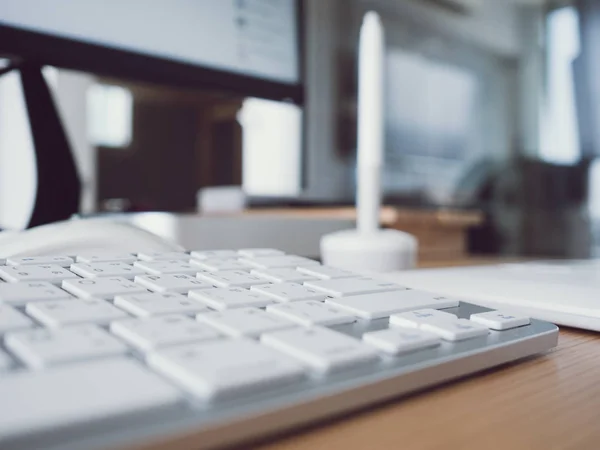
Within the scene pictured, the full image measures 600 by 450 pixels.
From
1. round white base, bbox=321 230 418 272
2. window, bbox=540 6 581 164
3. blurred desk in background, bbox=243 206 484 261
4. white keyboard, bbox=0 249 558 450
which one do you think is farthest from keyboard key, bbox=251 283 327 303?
window, bbox=540 6 581 164

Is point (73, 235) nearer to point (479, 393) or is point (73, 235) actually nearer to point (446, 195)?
point (479, 393)

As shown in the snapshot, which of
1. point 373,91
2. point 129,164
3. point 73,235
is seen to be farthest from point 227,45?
point 129,164

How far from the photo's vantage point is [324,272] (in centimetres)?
27

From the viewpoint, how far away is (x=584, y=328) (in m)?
0.25

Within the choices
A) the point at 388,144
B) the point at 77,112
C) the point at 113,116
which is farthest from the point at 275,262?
the point at 113,116

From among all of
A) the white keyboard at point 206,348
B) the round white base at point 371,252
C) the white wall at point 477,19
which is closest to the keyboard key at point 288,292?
Result: the white keyboard at point 206,348

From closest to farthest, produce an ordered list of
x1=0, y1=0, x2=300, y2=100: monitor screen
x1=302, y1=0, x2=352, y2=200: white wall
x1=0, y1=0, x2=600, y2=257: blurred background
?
x1=0, y1=0, x2=300, y2=100: monitor screen
x1=0, y1=0, x2=600, y2=257: blurred background
x1=302, y1=0, x2=352, y2=200: white wall

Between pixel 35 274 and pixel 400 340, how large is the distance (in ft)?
0.48

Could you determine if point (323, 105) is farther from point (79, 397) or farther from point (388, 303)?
point (79, 397)

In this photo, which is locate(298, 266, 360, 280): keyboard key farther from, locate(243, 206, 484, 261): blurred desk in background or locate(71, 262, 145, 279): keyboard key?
locate(243, 206, 484, 261): blurred desk in background

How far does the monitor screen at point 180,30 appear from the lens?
399mm

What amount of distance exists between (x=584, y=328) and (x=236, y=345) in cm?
19

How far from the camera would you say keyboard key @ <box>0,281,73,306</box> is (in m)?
0.17

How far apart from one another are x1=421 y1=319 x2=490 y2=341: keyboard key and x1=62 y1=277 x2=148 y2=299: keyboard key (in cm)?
11
